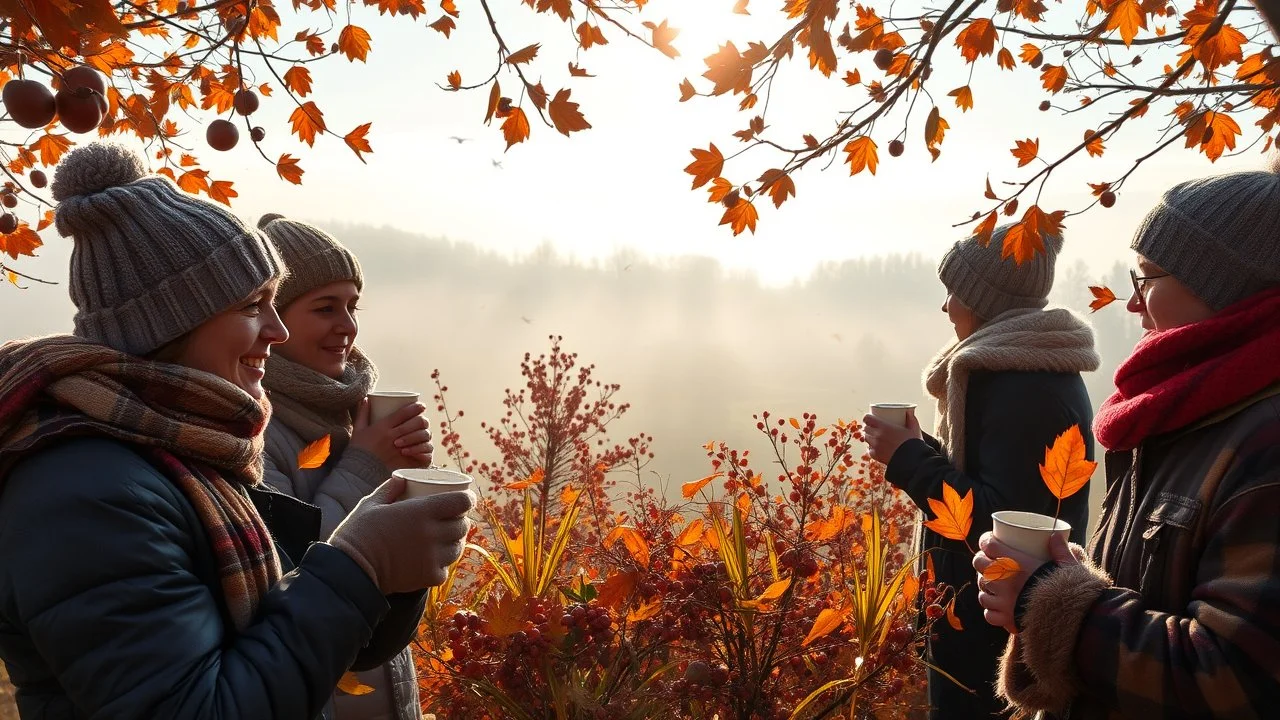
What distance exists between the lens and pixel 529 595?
1.85 meters

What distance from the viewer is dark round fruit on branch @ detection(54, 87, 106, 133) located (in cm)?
135

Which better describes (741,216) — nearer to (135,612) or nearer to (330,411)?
(330,411)

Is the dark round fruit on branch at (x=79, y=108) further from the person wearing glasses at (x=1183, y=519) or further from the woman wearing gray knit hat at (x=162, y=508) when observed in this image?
the person wearing glasses at (x=1183, y=519)

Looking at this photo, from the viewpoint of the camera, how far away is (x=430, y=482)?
135 centimetres

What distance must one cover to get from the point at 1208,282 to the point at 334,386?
1.96 meters

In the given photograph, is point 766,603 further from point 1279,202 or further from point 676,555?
point 1279,202

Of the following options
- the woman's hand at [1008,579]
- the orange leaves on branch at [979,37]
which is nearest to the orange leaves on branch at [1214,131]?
the orange leaves on branch at [979,37]

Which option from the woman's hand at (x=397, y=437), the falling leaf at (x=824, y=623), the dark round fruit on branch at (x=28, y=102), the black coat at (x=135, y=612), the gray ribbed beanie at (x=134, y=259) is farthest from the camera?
the woman's hand at (x=397, y=437)

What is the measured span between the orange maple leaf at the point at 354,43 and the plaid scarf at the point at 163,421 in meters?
1.75

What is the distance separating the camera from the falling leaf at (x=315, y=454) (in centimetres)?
185

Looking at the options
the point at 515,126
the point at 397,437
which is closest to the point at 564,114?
the point at 515,126

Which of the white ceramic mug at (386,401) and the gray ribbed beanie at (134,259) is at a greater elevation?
the gray ribbed beanie at (134,259)

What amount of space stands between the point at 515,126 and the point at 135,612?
4.72 ft

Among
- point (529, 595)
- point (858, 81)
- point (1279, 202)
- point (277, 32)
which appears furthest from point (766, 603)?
point (277, 32)
